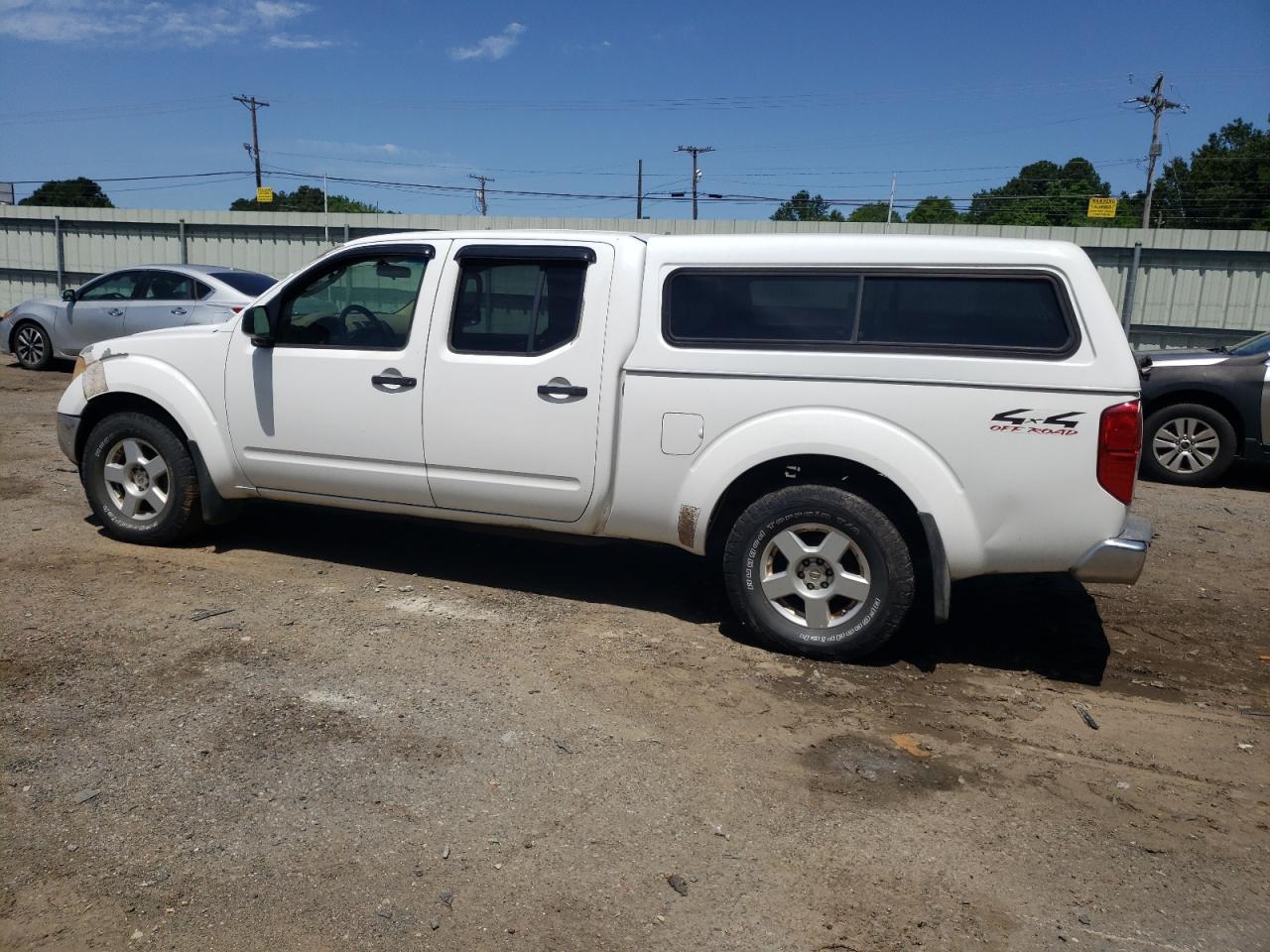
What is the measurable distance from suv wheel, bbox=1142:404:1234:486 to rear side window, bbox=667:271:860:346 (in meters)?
6.03

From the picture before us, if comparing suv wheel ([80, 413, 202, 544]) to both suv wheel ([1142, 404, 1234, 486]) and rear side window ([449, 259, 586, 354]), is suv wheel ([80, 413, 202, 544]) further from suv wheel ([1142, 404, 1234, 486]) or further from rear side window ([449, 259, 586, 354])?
suv wheel ([1142, 404, 1234, 486])

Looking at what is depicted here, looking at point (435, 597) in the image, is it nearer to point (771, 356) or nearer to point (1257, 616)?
point (771, 356)

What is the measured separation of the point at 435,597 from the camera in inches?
209

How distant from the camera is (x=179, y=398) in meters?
5.68

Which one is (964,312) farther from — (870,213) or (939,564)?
(870,213)

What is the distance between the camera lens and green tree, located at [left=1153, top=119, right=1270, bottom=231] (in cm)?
6512

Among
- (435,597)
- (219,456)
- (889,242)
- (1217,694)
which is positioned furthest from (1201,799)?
(219,456)

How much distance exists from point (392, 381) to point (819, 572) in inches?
94.8

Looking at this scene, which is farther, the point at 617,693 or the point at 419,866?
the point at 617,693

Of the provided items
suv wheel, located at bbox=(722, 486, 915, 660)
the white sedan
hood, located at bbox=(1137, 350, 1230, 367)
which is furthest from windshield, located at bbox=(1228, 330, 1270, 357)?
the white sedan

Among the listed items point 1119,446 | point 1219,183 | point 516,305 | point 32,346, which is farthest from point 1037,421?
point 1219,183

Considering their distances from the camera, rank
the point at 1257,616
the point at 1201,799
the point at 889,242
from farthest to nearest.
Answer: the point at 1257,616 < the point at 889,242 < the point at 1201,799

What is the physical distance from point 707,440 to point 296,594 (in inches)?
94.3

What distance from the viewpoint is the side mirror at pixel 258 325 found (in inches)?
213
